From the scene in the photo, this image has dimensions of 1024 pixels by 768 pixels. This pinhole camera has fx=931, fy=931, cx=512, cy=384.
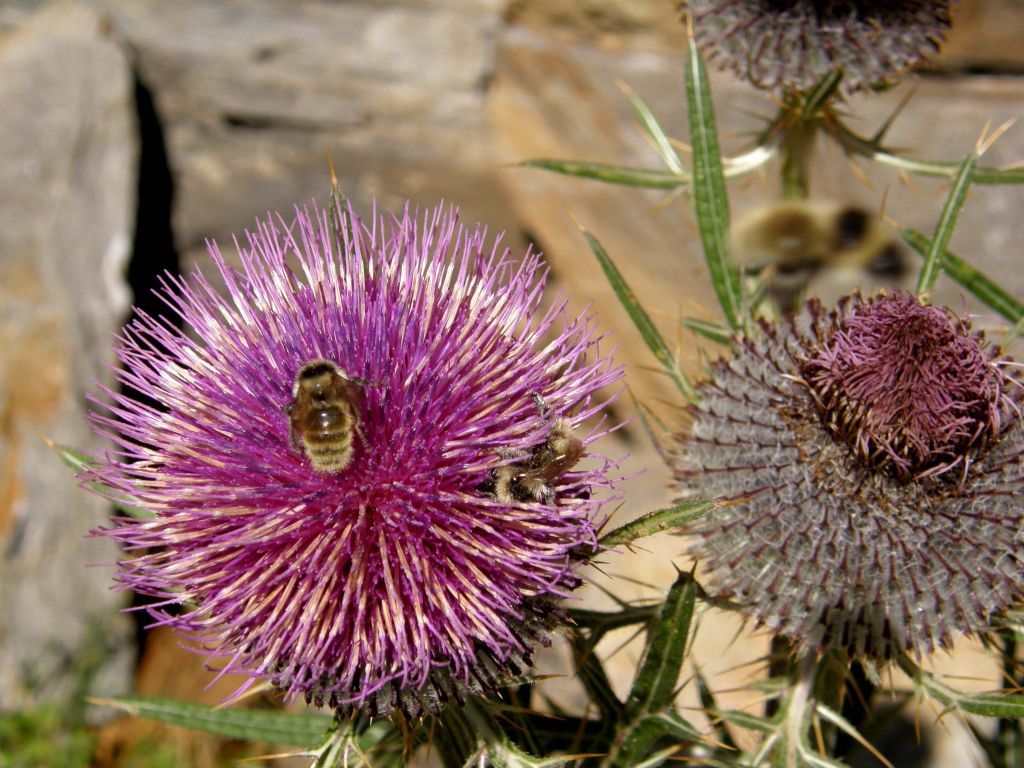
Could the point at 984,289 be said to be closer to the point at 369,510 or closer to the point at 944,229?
the point at 944,229

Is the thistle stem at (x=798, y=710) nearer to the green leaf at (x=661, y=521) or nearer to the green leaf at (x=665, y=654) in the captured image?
the green leaf at (x=665, y=654)

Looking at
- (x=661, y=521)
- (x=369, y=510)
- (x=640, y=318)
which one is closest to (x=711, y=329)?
(x=640, y=318)

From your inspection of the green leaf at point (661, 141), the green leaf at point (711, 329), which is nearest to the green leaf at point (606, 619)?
the green leaf at point (711, 329)

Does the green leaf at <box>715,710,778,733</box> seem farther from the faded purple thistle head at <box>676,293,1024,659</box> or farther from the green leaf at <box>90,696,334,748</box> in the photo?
the green leaf at <box>90,696,334,748</box>

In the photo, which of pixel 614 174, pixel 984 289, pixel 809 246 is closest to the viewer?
pixel 984 289

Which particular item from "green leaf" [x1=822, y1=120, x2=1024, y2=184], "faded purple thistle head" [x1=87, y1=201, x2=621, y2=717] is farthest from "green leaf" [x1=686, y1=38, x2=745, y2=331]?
"green leaf" [x1=822, y1=120, x2=1024, y2=184]

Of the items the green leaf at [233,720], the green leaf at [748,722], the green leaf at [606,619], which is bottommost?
the green leaf at [233,720]
